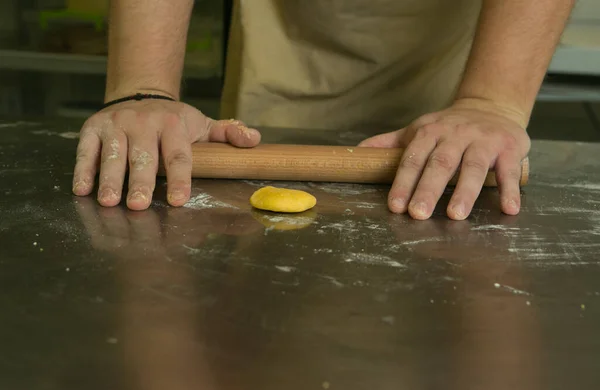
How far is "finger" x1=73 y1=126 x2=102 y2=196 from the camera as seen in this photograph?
3.41ft

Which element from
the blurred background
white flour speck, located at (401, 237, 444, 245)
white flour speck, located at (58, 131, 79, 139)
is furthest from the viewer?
the blurred background

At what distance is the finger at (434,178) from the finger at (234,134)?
28 cm

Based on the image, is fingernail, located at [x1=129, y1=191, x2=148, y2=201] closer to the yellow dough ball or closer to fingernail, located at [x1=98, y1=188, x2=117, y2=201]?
fingernail, located at [x1=98, y1=188, x2=117, y2=201]

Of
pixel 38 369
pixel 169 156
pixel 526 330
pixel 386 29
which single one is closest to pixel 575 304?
pixel 526 330

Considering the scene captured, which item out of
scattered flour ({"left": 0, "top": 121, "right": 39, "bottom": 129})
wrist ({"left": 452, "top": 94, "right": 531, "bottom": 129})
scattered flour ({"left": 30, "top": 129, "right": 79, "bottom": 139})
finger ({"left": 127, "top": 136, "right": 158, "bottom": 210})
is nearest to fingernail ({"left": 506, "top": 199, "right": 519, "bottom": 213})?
wrist ({"left": 452, "top": 94, "right": 531, "bottom": 129})

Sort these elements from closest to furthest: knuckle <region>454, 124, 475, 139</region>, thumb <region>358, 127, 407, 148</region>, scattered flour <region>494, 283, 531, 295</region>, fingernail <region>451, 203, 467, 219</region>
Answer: scattered flour <region>494, 283, 531, 295</region> → fingernail <region>451, 203, 467, 219</region> → knuckle <region>454, 124, 475, 139</region> → thumb <region>358, 127, 407, 148</region>

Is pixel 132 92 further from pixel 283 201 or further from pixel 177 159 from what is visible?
pixel 283 201

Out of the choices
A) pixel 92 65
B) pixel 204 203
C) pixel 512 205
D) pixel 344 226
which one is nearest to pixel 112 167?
pixel 204 203

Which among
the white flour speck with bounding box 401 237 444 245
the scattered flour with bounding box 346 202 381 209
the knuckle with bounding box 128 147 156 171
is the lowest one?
the knuckle with bounding box 128 147 156 171

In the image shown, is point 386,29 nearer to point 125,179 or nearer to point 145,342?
point 125,179

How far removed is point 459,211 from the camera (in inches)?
38.7

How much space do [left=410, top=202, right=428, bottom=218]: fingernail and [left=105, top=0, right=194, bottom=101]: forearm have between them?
54 centimetres

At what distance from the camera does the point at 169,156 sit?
42.2 inches

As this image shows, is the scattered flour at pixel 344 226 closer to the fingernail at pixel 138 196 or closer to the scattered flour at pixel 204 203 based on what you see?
the scattered flour at pixel 204 203
